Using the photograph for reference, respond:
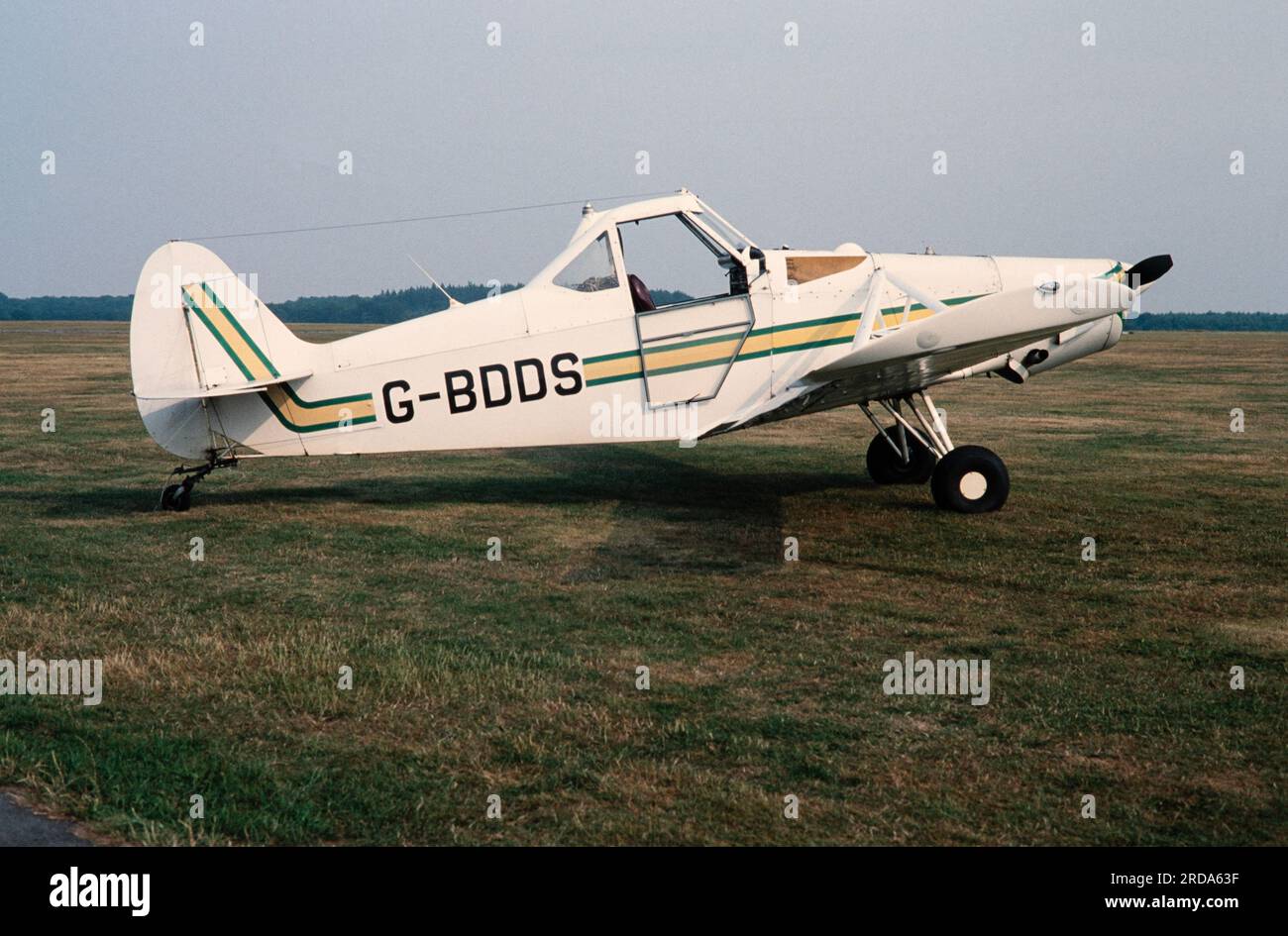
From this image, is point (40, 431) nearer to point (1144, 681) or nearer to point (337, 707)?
point (337, 707)

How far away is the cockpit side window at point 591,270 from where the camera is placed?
30.7ft

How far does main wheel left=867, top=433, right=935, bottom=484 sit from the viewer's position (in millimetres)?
11117

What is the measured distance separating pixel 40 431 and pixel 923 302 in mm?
13258

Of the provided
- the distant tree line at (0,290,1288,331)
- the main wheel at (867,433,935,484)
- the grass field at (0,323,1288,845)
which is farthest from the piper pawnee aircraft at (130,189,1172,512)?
the distant tree line at (0,290,1288,331)

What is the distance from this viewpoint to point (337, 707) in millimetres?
5078

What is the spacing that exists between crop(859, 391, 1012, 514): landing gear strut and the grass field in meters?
0.24

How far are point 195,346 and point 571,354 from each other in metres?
3.31

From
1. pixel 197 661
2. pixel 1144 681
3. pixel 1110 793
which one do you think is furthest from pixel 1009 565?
pixel 197 661

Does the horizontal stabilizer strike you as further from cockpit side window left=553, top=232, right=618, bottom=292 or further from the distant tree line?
the distant tree line

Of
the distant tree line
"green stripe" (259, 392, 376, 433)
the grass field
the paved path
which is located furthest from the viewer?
the distant tree line

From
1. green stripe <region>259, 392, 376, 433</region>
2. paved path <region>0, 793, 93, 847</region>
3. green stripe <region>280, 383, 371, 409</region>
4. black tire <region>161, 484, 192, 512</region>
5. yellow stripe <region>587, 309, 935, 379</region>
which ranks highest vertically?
yellow stripe <region>587, 309, 935, 379</region>

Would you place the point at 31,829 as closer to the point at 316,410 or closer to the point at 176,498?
the point at 316,410

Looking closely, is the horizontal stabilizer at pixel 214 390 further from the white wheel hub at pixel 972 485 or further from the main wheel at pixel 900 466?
the white wheel hub at pixel 972 485
